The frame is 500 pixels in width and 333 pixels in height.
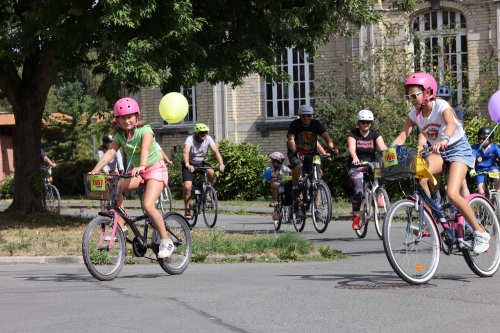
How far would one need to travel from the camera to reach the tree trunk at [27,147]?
17188 millimetres

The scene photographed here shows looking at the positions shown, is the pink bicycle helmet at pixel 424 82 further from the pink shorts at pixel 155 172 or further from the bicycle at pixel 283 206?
the bicycle at pixel 283 206

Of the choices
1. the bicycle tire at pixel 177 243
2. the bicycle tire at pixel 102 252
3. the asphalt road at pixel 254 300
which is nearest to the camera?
the asphalt road at pixel 254 300

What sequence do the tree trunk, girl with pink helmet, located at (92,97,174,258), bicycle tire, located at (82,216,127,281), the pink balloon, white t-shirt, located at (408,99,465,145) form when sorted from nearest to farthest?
1. white t-shirt, located at (408,99,465,145)
2. bicycle tire, located at (82,216,127,281)
3. girl with pink helmet, located at (92,97,174,258)
4. the pink balloon
5. the tree trunk

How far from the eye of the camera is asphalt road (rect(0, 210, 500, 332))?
6.54 meters

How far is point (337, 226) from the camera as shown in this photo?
57.0 feet

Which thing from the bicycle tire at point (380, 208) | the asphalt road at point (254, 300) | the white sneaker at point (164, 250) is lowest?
the asphalt road at point (254, 300)

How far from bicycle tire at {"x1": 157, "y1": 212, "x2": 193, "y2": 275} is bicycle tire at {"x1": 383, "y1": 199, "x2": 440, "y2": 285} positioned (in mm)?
2556

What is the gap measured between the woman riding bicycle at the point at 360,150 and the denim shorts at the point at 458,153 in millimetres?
4903

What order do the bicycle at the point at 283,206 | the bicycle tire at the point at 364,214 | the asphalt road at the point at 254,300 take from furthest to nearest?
the bicycle at the point at 283,206 < the bicycle tire at the point at 364,214 < the asphalt road at the point at 254,300

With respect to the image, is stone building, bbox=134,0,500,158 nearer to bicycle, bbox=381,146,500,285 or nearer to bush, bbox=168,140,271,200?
bush, bbox=168,140,271,200

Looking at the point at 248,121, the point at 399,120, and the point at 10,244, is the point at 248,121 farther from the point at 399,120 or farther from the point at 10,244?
the point at 10,244

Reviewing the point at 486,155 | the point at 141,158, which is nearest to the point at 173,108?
the point at 141,158

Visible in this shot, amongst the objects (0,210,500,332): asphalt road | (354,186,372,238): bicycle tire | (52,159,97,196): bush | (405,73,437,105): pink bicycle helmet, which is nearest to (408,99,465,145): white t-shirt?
(405,73,437,105): pink bicycle helmet

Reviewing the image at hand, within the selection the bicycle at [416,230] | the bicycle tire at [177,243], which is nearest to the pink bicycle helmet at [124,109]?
the bicycle tire at [177,243]
